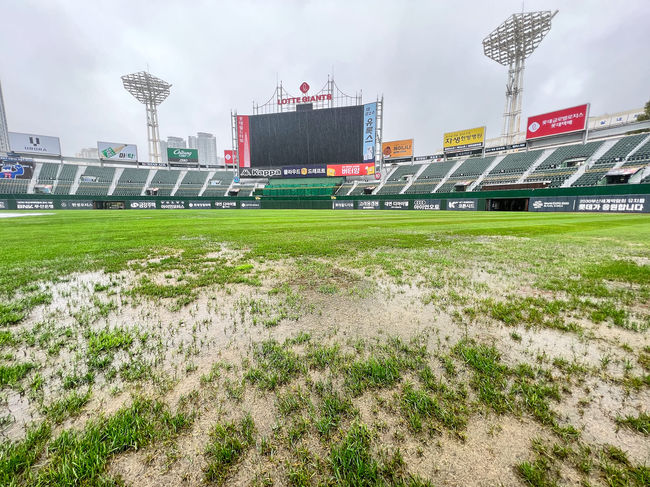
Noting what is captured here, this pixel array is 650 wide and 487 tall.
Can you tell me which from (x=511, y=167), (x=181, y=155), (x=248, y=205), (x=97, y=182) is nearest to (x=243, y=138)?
(x=248, y=205)

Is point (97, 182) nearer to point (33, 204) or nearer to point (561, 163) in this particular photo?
point (33, 204)

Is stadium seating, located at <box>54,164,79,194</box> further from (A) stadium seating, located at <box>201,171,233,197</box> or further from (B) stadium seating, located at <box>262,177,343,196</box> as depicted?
(B) stadium seating, located at <box>262,177,343,196</box>

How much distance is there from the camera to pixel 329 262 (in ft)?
15.2

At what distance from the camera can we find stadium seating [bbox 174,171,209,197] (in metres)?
47.6

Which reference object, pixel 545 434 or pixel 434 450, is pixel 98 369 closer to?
pixel 434 450

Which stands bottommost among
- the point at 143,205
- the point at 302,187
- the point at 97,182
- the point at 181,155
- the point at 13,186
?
the point at 143,205

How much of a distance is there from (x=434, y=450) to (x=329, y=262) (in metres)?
3.59

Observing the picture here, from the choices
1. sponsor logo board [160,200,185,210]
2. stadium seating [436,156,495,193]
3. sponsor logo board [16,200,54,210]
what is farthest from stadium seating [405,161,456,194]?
sponsor logo board [16,200,54,210]

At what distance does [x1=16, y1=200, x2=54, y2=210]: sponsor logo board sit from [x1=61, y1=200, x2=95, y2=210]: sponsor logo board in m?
1.49

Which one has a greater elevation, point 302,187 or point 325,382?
point 302,187

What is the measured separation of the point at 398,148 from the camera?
48594 millimetres

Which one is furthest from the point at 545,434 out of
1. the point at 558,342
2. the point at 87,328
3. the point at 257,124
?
the point at 257,124

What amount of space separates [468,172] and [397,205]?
1399 centimetres

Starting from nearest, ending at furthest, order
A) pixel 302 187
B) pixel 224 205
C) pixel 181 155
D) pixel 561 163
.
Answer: pixel 561 163 < pixel 224 205 < pixel 302 187 < pixel 181 155
